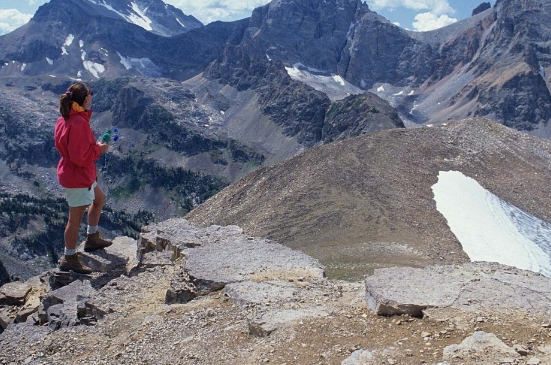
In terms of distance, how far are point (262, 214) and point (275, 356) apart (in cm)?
3170

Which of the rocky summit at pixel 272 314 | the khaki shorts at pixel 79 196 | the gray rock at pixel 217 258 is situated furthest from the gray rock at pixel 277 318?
the khaki shorts at pixel 79 196

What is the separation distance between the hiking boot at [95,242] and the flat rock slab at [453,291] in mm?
9503

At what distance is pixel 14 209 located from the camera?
634 ft

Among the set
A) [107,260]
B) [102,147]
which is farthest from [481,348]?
[107,260]

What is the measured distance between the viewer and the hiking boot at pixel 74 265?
58.7 ft

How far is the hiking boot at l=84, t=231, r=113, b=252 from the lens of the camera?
18.4 m

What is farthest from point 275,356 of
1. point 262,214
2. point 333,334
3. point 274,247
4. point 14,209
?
point 14,209

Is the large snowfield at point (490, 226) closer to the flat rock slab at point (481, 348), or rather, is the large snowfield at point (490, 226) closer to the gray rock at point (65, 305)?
the gray rock at point (65, 305)

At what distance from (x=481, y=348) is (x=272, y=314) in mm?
4270

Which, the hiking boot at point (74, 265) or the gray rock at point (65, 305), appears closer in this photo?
the gray rock at point (65, 305)

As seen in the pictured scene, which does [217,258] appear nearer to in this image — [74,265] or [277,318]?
[74,265]

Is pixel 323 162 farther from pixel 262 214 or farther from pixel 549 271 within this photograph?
pixel 549 271

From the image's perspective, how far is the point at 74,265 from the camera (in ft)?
59.0

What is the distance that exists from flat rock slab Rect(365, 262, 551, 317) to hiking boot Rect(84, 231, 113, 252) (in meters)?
9.50
